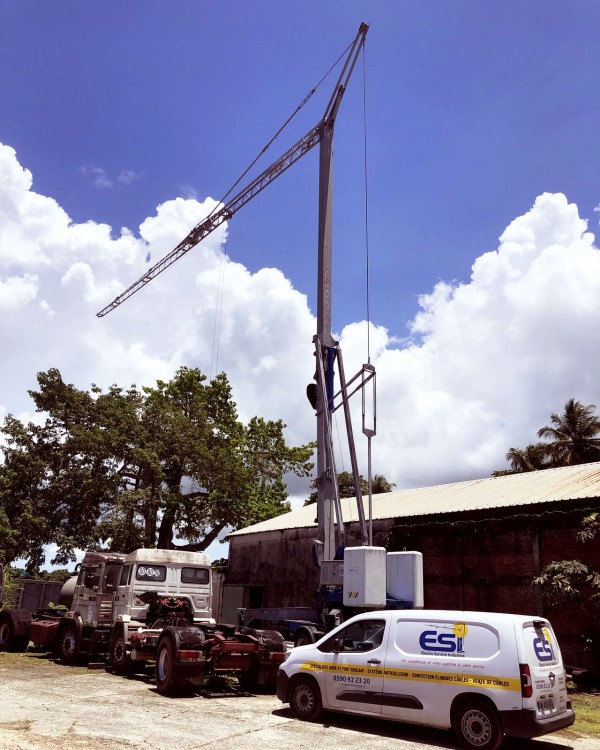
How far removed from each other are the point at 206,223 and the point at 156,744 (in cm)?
4435

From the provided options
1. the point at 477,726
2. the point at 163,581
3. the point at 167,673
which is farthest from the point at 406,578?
the point at 477,726

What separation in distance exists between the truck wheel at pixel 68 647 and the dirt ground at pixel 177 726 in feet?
13.6

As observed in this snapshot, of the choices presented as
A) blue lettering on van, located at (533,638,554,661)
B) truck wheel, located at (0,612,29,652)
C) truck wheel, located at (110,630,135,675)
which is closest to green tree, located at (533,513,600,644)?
blue lettering on van, located at (533,638,554,661)

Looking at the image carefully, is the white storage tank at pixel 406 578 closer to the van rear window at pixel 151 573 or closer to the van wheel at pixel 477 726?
the van rear window at pixel 151 573

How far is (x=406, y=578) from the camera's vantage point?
17062mm

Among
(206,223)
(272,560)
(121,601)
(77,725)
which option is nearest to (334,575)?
(121,601)

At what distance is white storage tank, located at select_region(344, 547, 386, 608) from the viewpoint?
15.9 m

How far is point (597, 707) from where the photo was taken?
1330cm

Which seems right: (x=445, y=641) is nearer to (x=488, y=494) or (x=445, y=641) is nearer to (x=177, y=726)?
(x=177, y=726)

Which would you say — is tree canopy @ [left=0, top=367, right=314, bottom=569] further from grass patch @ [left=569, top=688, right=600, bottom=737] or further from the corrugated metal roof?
grass patch @ [left=569, top=688, right=600, bottom=737]

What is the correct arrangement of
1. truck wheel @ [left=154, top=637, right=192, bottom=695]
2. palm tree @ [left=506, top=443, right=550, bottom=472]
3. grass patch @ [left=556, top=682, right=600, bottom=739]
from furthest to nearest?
palm tree @ [left=506, top=443, right=550, bottom=472] → truck wheel @ [left=154, top=637, right=192, bottom=695] → grass patch @ [left=556, top=682, right=600, bottom=739]

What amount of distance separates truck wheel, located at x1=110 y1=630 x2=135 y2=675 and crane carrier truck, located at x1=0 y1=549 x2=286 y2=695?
23mm

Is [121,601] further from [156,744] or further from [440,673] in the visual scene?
[440,673]

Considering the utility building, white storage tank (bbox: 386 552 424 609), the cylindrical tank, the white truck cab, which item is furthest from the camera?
the utility building
